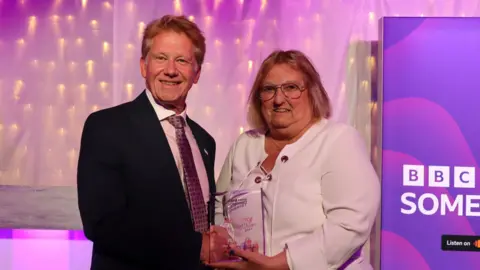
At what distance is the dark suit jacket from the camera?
1.82m

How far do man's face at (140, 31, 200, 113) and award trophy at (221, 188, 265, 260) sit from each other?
41cm

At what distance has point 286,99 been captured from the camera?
208cm

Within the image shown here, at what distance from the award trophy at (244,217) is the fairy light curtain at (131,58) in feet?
4.20

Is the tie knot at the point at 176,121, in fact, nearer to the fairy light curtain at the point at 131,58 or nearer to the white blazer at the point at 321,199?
the white blazer at the point at 321,199

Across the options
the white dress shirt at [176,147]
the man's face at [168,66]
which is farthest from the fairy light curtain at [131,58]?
the man's face at [168,66]

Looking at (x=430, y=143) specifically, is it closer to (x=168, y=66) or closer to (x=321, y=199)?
(x=321, y=199)

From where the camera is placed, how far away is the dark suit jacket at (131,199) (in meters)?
1.82

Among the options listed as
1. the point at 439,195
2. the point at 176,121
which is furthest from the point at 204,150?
the point at 439,195

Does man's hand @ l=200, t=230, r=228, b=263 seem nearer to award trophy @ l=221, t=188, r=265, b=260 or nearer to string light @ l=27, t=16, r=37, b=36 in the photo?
award trophy @ l=221, t=188, r=265, b=260

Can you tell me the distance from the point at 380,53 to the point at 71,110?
66.6 inches

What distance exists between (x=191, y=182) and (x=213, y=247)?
0.23 m

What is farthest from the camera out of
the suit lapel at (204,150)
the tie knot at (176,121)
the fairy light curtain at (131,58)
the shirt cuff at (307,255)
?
the fairy light curtain at (131,58)

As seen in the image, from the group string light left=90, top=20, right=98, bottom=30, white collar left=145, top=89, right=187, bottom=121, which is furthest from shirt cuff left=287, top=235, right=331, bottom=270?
string light left=90, top=20, right=98, bottom=30

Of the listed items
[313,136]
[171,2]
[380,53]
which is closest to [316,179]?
[313,136]
